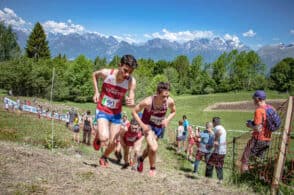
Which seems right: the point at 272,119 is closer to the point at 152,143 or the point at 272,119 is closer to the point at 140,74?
the point at 152,143

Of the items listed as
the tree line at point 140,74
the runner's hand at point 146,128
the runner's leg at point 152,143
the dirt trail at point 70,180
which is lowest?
the dirt trail at point 70,180

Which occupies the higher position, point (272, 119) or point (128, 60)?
point (128, 60)

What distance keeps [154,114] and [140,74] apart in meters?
79.2

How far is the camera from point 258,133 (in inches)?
281

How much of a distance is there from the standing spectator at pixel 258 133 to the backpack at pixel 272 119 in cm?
9

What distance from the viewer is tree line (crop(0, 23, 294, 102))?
6500cm

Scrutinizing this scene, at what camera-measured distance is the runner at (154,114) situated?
6.28 m

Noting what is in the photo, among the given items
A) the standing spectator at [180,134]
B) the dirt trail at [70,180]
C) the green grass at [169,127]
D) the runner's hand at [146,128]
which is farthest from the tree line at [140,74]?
the runner's hand at [146,128]

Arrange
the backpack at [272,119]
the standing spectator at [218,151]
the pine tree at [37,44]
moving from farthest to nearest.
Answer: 1. the pine tree at [37,44]
2. the standing spectator at [218,151]
3. the backpack at [272,119]

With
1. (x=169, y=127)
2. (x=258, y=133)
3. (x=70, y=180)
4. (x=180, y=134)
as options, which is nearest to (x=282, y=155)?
(x=258, y=133)

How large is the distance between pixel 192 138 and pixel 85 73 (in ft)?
210

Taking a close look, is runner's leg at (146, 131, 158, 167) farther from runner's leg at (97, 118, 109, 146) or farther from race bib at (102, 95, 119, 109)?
race bib at (102, 95, 119, 109)

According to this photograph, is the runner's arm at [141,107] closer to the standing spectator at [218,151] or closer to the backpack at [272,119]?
the backpack at [272,119]

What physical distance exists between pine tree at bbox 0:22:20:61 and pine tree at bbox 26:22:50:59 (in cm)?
466
